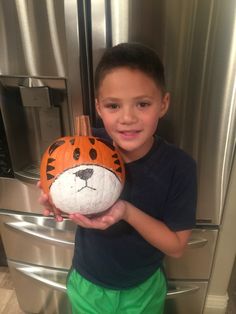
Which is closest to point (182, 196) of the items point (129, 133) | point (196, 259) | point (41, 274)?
point (129, 133)

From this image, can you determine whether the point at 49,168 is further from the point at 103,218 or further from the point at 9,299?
the point at 9,299

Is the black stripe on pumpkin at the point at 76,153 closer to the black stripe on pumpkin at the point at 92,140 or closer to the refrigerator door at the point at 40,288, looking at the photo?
the black stripe on pumpkin at the point at 92,140

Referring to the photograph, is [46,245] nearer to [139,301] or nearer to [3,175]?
[3,175]

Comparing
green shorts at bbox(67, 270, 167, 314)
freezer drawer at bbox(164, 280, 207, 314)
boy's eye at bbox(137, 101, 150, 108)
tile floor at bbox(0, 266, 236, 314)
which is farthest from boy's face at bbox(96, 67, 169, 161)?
tile floor at bbox(0, 266, 236, 314)

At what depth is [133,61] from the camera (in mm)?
658

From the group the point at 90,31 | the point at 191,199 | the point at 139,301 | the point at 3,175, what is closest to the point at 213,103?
the point at 191,199

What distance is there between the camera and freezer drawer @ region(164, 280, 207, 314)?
121 centimetres

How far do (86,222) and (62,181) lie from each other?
0.11 m

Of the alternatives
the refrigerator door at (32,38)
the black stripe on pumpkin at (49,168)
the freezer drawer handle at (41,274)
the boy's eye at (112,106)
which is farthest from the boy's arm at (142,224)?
the freezer drawer handle at (41,274)

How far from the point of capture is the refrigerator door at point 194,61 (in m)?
0.75

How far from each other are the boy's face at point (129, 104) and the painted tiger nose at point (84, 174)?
12cm

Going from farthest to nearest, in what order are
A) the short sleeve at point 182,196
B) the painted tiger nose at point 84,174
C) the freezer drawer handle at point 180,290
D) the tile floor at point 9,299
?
1. the tile floor at point 9,299
2. the freezer drawer handle at point 180,290
3. the short sleeve at point 182,196
4. the painted tiger nose at point 84,174

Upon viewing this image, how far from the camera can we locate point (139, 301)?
2.90 ft

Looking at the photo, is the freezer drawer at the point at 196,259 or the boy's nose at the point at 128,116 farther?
the freezer drawer at the point at 196,259
